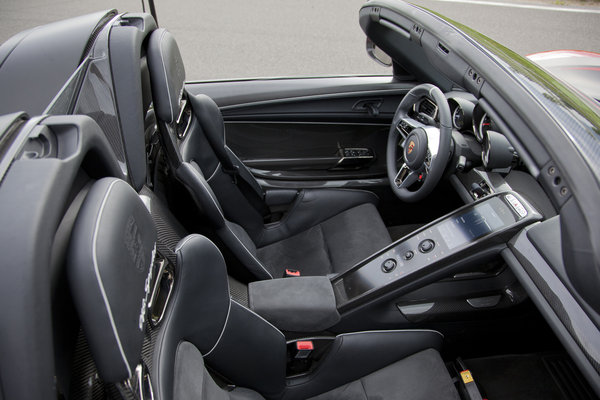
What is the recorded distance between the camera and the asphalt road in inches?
166

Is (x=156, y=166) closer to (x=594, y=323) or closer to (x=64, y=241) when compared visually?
(x=64, y=241)

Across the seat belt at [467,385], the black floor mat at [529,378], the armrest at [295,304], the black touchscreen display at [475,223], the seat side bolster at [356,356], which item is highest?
the black touchscreen display at [475,223]

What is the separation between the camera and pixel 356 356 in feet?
4.76

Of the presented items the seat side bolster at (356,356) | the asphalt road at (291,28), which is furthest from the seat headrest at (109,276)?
the asphalt road at (291,28)

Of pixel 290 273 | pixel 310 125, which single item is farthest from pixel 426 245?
pixel 310 125

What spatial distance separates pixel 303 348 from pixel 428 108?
43.5 inches

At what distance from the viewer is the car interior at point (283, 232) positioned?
1.96 feet

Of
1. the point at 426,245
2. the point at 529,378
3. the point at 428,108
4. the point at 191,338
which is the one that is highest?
the point at 428,108

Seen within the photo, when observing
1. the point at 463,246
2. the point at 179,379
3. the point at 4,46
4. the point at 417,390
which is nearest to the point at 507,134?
the point at 463,246

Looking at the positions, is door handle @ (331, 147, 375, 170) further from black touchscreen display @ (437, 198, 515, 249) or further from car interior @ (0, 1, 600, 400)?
black touchscreen display @ (437, 198, 515, 249)

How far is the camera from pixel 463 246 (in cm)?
139

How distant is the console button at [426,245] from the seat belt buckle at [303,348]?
1.58ft

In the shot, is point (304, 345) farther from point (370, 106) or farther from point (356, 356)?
point (370, 106)

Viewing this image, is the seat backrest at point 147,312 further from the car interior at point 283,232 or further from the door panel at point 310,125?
the door panel at point 310,125
